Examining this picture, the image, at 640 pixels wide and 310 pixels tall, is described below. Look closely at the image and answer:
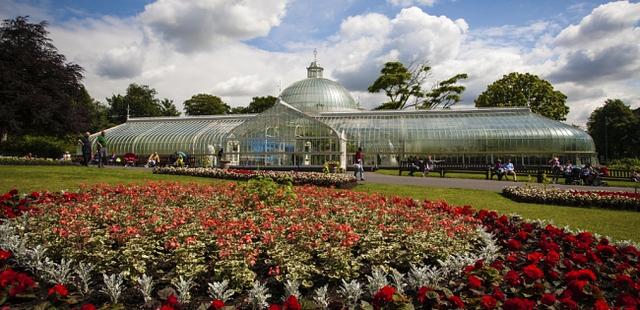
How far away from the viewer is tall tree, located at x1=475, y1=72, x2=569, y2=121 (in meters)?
58.3

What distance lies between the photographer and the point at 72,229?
6344mm

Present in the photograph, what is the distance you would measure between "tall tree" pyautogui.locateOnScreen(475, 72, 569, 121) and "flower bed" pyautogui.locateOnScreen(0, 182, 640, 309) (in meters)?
56.6

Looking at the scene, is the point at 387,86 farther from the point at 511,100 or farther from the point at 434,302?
the point at 434,302

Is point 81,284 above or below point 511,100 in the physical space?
below

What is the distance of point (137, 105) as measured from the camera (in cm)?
9462

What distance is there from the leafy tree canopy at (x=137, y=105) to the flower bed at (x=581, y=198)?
3599 inches

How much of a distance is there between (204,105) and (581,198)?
3038 inches

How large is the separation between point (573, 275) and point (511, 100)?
199 feet

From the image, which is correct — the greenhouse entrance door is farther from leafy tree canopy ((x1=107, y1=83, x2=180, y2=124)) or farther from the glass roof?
leafy tree canopy ((x1=107, y1=83, x2=180, y2=124))

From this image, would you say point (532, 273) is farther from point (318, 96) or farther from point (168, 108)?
point (168, 108)

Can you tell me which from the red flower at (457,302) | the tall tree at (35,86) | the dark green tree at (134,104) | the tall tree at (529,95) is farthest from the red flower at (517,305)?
the dark green tree at (134,104)

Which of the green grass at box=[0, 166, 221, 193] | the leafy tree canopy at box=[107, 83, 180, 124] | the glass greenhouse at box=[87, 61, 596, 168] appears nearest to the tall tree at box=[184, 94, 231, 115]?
the leafy tree canopy at box=[107, 83, 180, 124]

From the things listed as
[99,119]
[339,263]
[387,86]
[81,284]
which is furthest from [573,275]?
[99,119]

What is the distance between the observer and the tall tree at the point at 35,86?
28312mm
